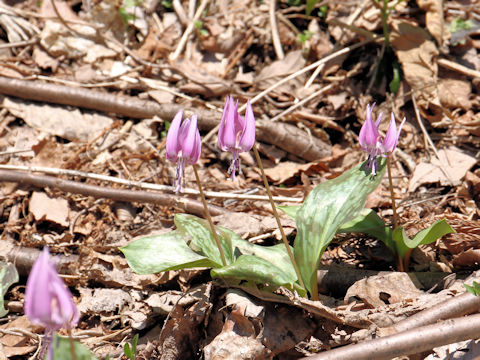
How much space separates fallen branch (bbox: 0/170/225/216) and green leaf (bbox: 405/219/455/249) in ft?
3.71

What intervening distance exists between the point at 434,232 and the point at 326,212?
461mm

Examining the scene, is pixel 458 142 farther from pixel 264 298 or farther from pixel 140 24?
pixel 140 24

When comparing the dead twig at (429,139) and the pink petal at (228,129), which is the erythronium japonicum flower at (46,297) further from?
the dead twig at (429,139)

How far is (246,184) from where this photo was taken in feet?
11.6

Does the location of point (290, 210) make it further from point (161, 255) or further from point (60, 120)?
point (60, 120)

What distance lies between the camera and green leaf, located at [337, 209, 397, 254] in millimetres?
2508

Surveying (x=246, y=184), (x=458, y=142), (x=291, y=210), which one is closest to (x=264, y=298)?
(x=291, y=210)

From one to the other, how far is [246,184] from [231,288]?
51.9 inches

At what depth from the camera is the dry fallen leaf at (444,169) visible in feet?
10.4

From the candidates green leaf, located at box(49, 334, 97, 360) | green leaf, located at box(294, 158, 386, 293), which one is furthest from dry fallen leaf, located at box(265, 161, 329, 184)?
green leaf, located at box(49, 334, 97, 360)

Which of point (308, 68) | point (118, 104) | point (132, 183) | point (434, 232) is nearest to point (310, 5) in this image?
point (308, 68)

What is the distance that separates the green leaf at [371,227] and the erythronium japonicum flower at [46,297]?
4.95 ft

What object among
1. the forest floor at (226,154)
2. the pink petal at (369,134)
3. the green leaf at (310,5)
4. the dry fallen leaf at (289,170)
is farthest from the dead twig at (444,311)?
the green leaf at (310,5)

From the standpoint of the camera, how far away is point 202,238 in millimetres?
2381
